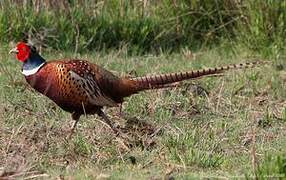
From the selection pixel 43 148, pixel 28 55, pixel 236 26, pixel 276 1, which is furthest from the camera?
pixel 236 26

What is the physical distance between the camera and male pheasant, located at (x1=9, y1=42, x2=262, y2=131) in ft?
19.8

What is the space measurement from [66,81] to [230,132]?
1.29 meters

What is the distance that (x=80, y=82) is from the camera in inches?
239

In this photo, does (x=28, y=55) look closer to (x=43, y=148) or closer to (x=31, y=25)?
(x=43, y=148)

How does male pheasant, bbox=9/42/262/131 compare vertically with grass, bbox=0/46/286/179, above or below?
above

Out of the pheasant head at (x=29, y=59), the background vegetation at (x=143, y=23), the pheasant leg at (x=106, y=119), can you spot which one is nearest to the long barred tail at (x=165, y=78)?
the pheasant leg at (x=106, y=119)

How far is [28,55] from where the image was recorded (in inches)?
246

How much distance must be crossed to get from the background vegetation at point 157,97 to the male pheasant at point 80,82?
0.21m

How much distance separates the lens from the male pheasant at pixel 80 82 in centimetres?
602

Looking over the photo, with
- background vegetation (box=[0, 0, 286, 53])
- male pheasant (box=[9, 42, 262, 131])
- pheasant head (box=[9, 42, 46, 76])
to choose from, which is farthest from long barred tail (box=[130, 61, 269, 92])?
background vegetation (box=[0, 0, 286, 53])

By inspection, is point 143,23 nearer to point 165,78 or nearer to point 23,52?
point 165,78

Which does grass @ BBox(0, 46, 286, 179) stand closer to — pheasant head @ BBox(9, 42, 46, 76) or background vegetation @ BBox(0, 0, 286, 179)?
background vegetation @ BBox(0, 0, 286, 179)

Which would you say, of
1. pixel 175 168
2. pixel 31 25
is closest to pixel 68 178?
pixel 175 168

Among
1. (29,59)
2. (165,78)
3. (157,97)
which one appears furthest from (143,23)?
(29,59)
